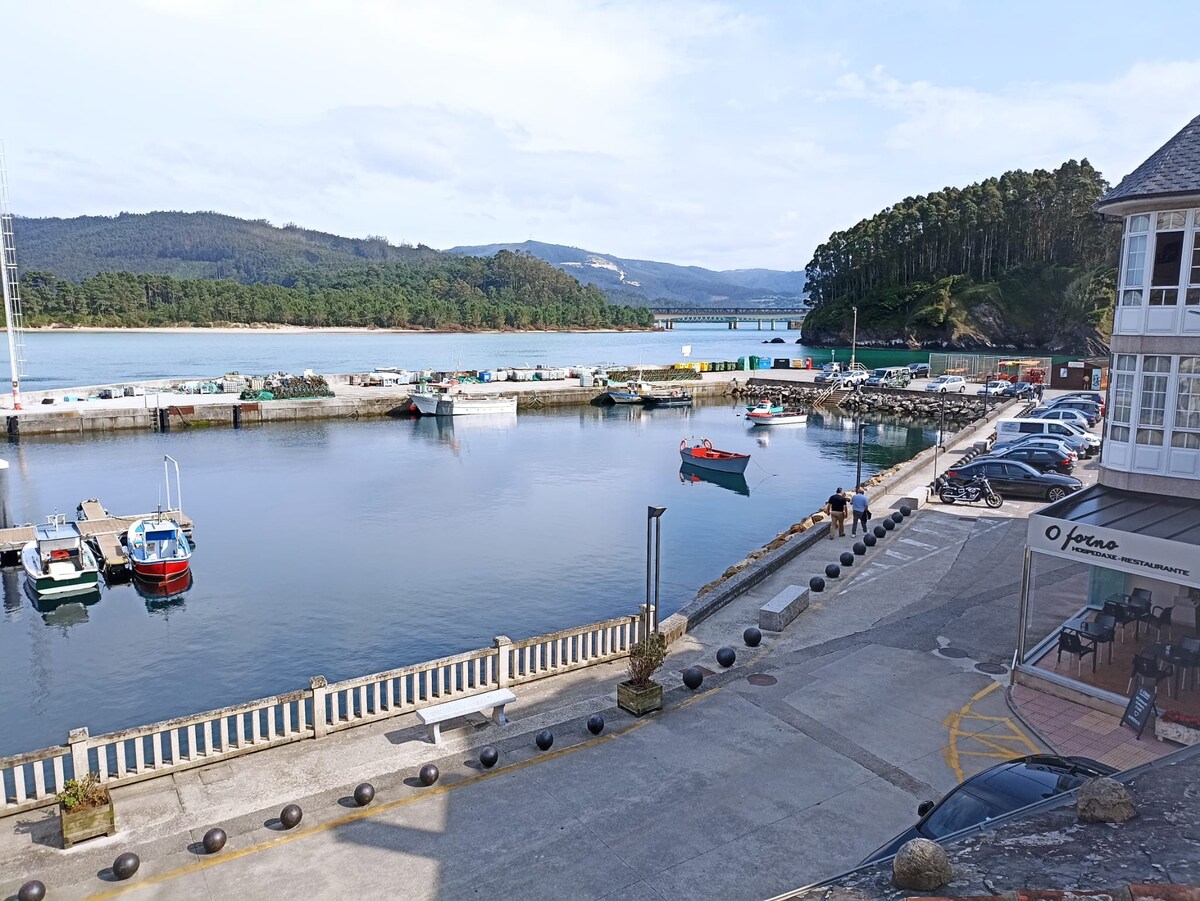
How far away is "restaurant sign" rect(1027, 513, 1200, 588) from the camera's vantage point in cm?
1207

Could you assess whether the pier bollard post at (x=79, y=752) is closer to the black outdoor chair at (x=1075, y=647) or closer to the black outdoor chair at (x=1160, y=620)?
the black outdoor chair at (x=1075, y=647)

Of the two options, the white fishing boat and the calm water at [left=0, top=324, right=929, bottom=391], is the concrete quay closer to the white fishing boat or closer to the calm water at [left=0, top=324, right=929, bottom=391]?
the white fishing boat

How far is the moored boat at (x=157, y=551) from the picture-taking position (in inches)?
1088

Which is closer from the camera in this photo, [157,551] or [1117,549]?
[1117,549]

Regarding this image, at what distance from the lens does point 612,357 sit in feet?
558

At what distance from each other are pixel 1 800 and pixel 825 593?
1611 cm

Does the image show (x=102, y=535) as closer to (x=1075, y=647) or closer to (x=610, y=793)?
(x=610, y=793)

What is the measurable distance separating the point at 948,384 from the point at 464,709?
73905 millimetres

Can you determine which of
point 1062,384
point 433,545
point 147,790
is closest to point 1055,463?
point 433,545

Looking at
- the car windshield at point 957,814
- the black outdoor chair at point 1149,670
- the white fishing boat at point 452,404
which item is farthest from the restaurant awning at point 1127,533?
the white fishing boat at point 452,404

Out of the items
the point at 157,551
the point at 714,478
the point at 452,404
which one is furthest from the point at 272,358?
the point at 157,551

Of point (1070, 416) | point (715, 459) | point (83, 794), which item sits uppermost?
point (1070, 416)

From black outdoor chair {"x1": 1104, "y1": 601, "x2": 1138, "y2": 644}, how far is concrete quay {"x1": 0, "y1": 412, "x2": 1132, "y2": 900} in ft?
6.24

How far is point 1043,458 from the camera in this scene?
34.3 m
